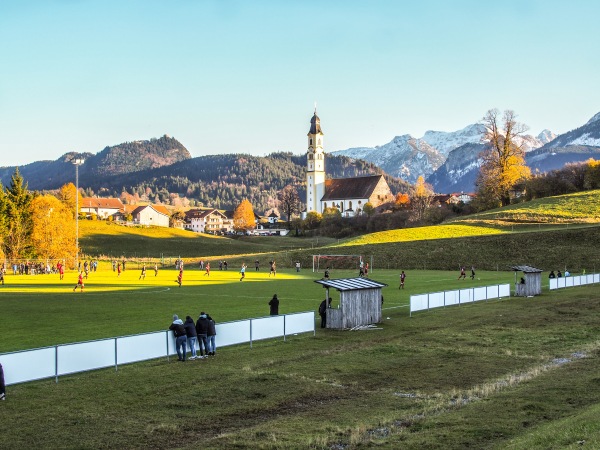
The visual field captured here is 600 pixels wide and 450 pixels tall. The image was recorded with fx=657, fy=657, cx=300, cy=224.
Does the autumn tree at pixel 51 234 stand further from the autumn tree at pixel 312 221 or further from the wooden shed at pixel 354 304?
the autumn tree at pixel 312 221

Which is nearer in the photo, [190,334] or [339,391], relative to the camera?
[339,391]

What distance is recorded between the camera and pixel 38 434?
51.6 feet

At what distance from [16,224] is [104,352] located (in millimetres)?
81017

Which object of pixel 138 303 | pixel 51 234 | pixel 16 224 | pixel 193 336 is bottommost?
pixel 138 303

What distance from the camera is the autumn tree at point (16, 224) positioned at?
94.5 metres

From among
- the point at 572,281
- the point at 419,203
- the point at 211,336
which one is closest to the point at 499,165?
the point at 419,203

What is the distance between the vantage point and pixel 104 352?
72.2 ft

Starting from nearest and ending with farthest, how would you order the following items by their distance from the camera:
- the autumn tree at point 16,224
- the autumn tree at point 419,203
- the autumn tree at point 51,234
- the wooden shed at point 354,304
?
the wooden shed at point 354,304, the autumn tree at point 51,234, the autumn tree at point 16,224, the autumn tree at point 419,203

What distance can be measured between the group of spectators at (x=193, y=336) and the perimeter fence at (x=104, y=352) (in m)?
0.35

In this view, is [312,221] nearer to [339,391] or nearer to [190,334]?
[190,334]

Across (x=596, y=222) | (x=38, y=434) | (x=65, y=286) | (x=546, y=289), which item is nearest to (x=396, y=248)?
(x=596, y=222)

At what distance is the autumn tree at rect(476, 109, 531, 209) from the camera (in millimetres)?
125062

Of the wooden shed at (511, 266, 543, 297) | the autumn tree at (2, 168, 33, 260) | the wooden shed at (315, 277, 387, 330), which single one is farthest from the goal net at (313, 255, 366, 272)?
the wooden shed at (315, 277, 387, 330)

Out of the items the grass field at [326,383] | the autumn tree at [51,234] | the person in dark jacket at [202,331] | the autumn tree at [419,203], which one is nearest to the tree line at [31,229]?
the autumn tree at [51,234]
